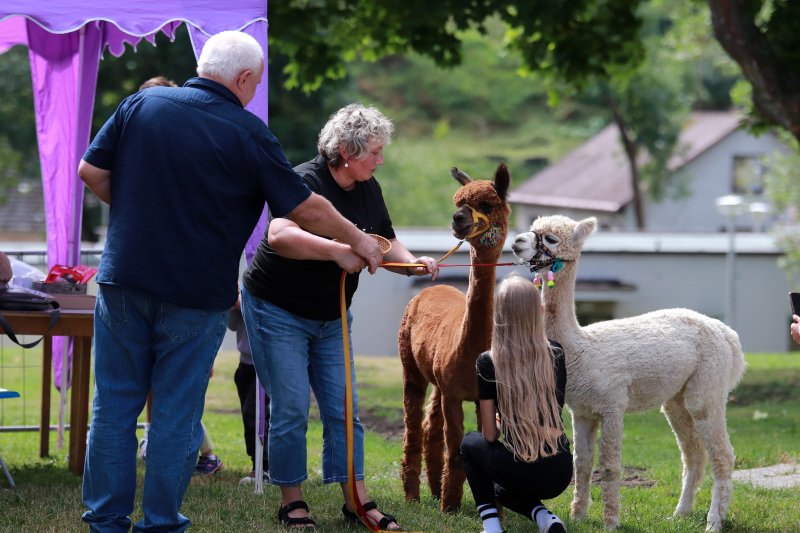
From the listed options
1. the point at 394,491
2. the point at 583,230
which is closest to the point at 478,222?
the point at 583,230

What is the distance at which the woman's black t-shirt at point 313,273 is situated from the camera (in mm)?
4812

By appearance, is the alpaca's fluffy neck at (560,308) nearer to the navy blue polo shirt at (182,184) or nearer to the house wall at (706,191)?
the navy blue polo shirt at (182,184)

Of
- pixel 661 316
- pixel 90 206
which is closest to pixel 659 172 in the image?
pixel 90 206

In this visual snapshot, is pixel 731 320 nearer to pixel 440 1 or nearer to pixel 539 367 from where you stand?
pixel 440 1

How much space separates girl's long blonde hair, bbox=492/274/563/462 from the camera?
4582 mm

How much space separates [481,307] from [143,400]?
1763 mm

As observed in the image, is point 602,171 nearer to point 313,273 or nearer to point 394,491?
point 394,491

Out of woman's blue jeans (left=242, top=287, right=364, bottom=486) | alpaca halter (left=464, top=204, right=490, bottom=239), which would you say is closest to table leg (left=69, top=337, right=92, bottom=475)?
woman's blue jeans (left=242, top=287, right=364, bottom=486)

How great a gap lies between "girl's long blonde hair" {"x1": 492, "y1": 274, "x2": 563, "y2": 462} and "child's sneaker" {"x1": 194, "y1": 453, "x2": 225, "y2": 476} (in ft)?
8.87

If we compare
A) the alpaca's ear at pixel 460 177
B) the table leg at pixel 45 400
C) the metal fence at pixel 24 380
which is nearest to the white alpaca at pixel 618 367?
the alpaca's ear at pixel 460 177

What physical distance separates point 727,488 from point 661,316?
93 centimetres

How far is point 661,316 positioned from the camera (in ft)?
17.8

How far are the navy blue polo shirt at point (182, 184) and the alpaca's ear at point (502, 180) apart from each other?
1333 millimetres

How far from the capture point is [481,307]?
5.20 meters
